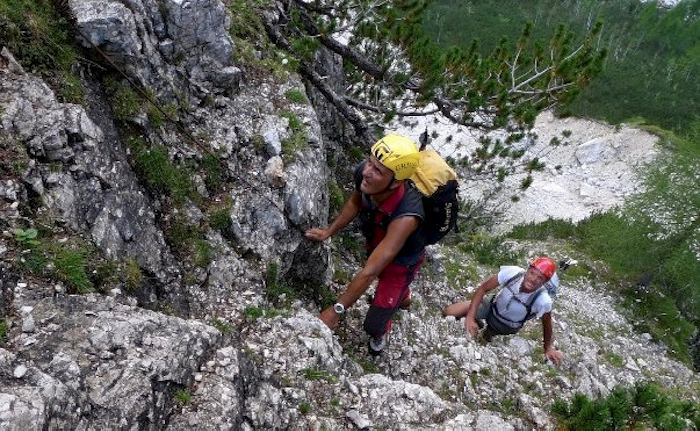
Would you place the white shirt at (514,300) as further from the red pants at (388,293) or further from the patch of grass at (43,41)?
the patch of grass at (43,41)


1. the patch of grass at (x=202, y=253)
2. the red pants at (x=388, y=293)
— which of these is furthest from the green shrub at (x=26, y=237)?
the red pants at (x=388, y=293)

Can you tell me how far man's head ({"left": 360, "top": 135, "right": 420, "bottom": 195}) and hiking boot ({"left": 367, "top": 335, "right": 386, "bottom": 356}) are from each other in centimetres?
248

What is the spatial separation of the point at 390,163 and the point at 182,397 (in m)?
2.73

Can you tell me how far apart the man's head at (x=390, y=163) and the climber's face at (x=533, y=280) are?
105 inches

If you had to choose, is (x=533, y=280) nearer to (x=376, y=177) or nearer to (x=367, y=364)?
(x=367, y=364)

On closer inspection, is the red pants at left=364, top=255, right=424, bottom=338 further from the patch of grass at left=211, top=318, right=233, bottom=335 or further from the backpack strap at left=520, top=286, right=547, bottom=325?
the patch of grass at left=211, top=318, right=233, bottom=335

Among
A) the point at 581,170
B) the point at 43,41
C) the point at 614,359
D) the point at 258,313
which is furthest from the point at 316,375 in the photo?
the point at 581,170

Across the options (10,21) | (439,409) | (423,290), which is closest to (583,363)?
(423,290)

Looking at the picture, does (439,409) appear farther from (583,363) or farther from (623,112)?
(623,112)

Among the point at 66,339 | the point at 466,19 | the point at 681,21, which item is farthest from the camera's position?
the point at 681,21

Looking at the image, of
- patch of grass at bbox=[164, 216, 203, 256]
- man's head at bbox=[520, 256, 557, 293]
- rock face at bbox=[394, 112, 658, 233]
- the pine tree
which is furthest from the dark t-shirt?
rock face at bbox=[394, 112, 658, 233]

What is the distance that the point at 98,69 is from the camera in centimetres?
554

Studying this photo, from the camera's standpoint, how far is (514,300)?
7.07 meters

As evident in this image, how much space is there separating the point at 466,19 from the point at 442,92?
64617mm
